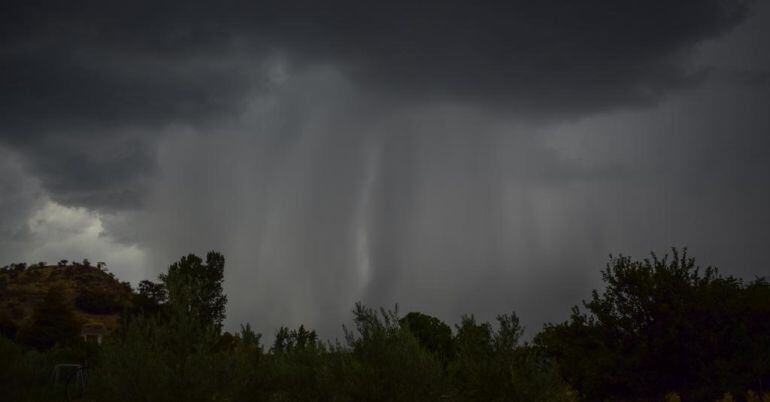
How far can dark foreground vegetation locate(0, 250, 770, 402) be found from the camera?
60.5 ft

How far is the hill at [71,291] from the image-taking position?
105m

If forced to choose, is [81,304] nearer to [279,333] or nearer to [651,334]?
[279,333]

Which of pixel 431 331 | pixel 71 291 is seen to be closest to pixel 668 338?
pixel 431 331

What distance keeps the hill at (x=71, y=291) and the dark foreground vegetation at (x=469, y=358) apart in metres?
58.9

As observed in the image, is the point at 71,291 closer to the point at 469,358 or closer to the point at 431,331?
the point at 431,331

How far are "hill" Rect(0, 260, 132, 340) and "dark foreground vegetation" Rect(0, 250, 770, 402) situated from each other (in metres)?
58.9

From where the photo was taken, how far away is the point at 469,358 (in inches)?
827

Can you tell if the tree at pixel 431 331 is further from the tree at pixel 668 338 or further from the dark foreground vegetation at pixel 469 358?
the tree at pixel 668 338

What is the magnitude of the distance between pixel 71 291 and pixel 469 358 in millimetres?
123238

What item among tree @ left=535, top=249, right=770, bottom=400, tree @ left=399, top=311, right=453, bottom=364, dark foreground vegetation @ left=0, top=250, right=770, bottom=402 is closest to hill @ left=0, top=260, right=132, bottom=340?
tree @ left=399, top=311, right=453, bottom=364

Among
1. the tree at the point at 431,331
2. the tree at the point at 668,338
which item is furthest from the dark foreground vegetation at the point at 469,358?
the tree at the point at 431,331

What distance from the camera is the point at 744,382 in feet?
96.8

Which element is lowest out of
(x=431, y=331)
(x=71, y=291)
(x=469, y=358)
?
(x=469, y=358)

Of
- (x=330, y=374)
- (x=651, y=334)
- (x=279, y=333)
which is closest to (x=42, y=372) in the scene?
(x=279, y=333)
